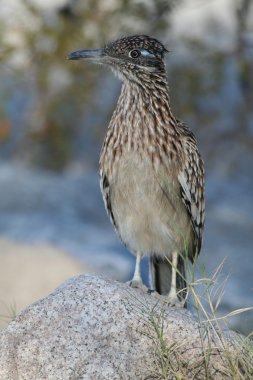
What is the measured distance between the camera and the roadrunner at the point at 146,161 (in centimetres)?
658

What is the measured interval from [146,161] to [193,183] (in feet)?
1.78

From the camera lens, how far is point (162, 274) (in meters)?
7.14

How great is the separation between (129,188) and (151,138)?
373mm

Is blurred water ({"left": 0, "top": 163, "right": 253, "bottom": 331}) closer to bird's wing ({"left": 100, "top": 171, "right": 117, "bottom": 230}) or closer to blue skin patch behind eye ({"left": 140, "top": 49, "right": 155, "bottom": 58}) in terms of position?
bird's wing ({"left": 100, "top": 171, "right": 117, "bottom": 230})

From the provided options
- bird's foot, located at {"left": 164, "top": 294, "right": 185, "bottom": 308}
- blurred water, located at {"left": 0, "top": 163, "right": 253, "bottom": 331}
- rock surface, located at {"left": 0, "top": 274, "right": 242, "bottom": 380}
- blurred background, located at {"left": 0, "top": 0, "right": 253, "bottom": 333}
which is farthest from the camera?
blurred background, located at {"left": 0, "top": 0, "right": 253, "bottom": 333}

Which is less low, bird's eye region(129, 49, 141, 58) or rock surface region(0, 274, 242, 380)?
bird's eye region(129, 49, 141, 58)

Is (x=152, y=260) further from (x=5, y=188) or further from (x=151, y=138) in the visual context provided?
(x=5, y=188)

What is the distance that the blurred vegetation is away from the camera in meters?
16.4

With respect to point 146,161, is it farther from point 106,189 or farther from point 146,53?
point 146,53

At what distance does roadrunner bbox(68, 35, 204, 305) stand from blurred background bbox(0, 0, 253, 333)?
303 inches

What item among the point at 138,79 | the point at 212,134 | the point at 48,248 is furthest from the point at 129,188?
the point at 212,134

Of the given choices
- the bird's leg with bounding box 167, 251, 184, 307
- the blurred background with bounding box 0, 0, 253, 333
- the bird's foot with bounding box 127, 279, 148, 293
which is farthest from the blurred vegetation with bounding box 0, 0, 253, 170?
the bird's foot with bounding box 127, 279, 148, 293

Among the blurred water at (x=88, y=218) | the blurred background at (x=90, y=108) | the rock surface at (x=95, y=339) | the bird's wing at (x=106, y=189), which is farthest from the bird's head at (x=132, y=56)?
the blurred background at (x=90, y=108)

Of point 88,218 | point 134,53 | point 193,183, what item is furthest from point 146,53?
point 88,218
